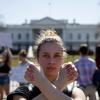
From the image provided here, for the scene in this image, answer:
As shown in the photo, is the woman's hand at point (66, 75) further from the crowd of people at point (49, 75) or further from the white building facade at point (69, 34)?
the white building facade at point (69, 34)

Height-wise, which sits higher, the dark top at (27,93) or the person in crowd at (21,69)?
the dark top at (27,93)

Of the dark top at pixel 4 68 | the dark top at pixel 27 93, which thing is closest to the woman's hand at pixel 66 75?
the dark top at pixel 27 93

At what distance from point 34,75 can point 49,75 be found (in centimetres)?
15

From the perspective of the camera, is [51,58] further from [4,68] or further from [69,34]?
[69,34]

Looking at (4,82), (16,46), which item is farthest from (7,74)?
(16,46)

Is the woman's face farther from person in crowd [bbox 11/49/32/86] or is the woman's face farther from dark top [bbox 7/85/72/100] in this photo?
person in crowd [bbox 11/49/32/86]

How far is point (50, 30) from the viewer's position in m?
2.46

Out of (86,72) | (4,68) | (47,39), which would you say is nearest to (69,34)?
(4,68)

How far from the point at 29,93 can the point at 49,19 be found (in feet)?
350

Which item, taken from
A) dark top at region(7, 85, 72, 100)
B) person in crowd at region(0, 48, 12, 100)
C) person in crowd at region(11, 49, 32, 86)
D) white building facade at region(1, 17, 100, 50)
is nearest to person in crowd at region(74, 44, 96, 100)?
person in crowd at region(11, 49, 32, 86)

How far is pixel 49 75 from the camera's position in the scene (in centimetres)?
226

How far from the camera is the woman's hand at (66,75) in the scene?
2176mm

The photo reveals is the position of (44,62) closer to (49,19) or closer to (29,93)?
(29,93)

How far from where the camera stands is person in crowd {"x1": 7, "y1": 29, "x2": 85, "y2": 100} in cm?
210
